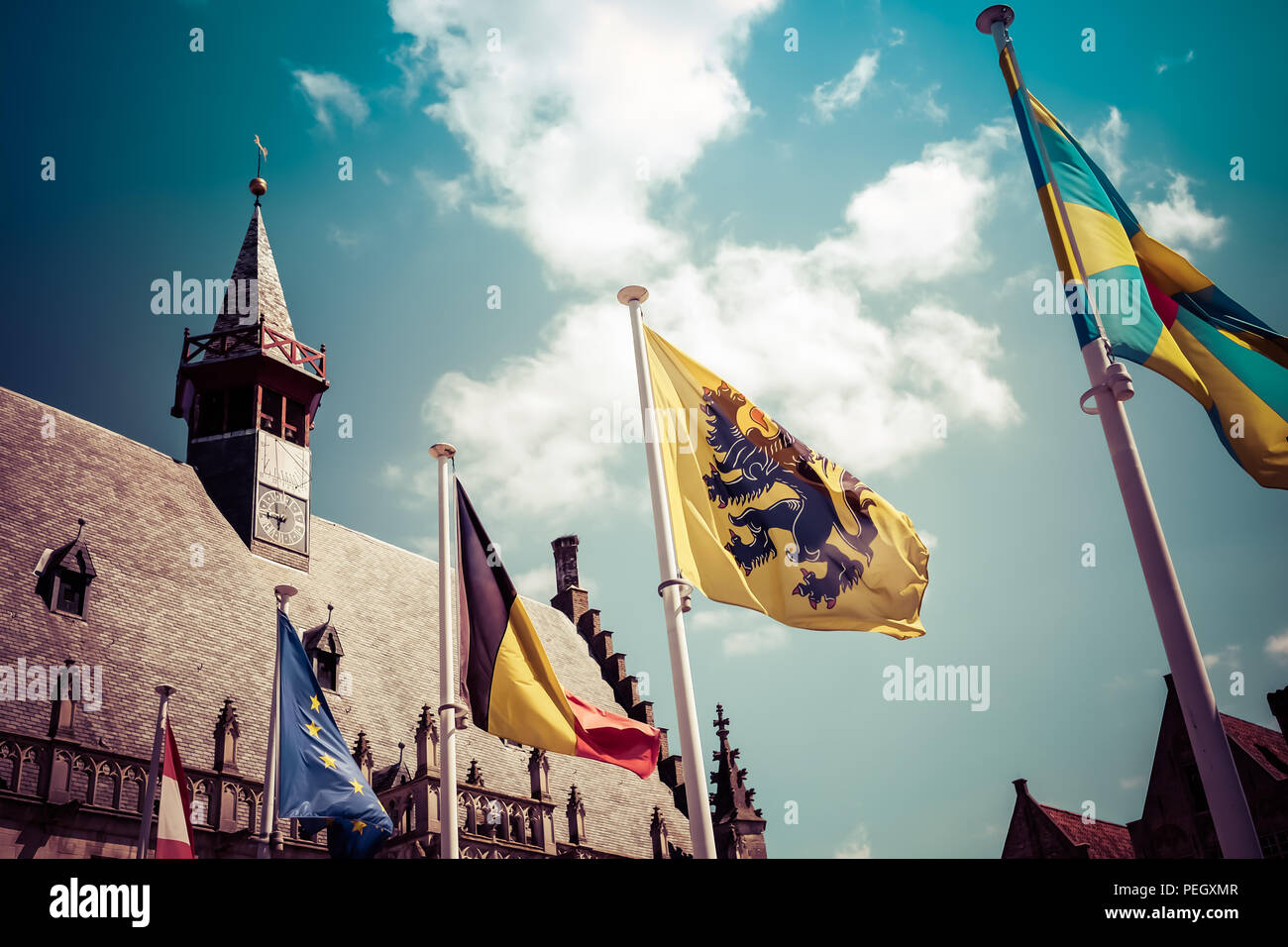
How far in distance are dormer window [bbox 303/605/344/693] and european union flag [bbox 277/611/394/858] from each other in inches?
489

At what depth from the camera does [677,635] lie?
10.9 metres

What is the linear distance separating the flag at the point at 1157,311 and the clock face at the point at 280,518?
27.9 meters

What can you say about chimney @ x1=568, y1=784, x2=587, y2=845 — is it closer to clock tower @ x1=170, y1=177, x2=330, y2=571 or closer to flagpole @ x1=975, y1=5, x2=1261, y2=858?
clock tower @ x1=170, y1=177, x2=330, y2=571

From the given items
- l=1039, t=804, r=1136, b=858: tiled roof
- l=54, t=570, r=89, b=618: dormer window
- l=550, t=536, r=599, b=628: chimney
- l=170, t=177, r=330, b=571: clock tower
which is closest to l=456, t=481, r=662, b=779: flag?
l=54, t=570, r=89, b=618: dormer window

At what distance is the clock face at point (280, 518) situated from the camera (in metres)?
33.4

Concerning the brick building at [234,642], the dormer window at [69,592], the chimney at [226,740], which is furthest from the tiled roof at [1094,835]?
the dormer window at [69,592]

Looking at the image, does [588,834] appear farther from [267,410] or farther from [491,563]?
[491,563]

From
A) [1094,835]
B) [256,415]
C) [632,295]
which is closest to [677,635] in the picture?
[632,295]

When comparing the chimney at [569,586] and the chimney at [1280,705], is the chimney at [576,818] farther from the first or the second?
the chimney at [1280,705]

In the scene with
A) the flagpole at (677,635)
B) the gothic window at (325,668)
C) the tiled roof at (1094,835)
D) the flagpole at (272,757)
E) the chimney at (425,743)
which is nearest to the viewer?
the flagpole at (677,635)

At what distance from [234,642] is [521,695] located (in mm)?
18530
